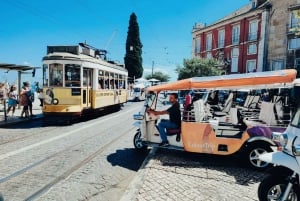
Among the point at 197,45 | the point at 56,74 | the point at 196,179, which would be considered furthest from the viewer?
the point at 197,45

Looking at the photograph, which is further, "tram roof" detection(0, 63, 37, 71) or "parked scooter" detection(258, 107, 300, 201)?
"tram roof" detection(0, 63, 37, 71)

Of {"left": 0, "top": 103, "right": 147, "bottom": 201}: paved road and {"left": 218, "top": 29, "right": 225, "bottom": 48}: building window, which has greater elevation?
{"left": 218, "top": 29, "right": 225, "bottom": 48}: building window

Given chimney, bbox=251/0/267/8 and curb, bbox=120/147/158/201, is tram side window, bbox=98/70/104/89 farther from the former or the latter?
chimney, bbox=251/0/267/8

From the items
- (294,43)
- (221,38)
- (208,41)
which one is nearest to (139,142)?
(294,43)

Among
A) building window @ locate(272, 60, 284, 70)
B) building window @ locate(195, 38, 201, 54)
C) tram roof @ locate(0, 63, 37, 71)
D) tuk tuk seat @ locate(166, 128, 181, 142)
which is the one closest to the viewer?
tuk tuk seat @ locate(166, 128, 181, 142)

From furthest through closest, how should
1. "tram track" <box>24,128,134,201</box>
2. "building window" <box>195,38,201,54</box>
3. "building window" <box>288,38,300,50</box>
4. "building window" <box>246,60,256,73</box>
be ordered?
"building window" <box>195,38,201,54</box> < "building window" <box>246,60,256,73</box> < "building window" <box>288,38,300,50</box> < "tram track" <box>24,128,134,201</box>

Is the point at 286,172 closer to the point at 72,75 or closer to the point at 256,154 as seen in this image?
the point at 256,154

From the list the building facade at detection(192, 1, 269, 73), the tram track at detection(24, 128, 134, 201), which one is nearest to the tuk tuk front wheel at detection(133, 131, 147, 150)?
the tram track at detection(24, 128, 134, 201)

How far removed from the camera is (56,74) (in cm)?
1385

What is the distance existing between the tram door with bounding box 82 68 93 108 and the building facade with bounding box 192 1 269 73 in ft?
89.1

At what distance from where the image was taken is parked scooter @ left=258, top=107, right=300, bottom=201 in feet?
12.8

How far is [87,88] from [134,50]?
44.5m

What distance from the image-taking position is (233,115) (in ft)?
24.4

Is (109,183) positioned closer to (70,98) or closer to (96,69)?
(70,98)
